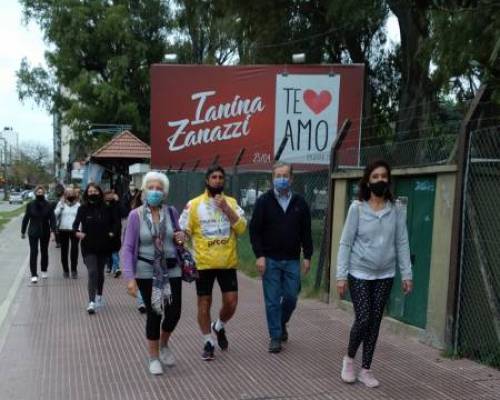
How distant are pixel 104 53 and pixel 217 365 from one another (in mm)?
33015

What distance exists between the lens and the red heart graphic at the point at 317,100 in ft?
59.6

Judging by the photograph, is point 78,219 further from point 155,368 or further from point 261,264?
point 155,368

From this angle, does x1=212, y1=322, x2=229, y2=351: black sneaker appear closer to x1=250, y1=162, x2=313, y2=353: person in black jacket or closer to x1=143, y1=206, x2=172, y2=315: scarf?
x1=250, y1=162, x2=313, y2=353: person in black jacket

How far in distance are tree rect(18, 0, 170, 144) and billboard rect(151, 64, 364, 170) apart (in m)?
16.2

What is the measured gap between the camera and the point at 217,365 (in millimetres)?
5871

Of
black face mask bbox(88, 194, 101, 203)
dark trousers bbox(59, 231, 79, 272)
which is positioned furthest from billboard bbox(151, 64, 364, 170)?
black face mask bbox(88, 194, 101, 203)

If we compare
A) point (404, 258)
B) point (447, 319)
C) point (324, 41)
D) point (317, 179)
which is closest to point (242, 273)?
point (317, 179)

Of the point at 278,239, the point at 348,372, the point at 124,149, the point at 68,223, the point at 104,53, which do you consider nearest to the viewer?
the point at 348,372

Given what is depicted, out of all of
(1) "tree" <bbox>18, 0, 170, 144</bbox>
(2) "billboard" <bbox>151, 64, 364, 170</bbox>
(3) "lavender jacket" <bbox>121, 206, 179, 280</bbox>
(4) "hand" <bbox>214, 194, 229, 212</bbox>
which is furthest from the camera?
(1) "tree" <bbox>18, 0, 170, 144</bbox>

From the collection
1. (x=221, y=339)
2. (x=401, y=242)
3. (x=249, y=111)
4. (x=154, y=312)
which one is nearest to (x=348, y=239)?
(x=401, y=242)

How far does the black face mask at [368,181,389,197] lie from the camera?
5074mm

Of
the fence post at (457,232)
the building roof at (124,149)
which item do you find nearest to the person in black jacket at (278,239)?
the fence post at (457,232)

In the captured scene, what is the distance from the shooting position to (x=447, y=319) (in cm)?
605

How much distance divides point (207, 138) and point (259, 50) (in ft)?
9.62
